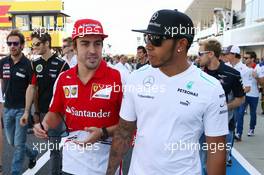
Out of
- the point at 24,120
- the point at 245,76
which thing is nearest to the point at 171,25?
the point at 24,120

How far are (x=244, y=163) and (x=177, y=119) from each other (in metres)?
4.78

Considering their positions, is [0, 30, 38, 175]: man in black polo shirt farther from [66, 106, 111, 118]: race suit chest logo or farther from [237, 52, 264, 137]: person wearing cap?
[237, 52, 264, 137]: person wearing cap

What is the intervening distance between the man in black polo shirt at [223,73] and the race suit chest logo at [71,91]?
252 centimetres

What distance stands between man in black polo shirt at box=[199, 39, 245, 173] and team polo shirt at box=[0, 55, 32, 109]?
2.47 m

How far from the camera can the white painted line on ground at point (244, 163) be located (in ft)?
19.8

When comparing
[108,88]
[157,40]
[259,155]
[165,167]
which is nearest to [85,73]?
[108,88]

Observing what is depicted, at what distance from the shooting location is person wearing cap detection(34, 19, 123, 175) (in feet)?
9.60

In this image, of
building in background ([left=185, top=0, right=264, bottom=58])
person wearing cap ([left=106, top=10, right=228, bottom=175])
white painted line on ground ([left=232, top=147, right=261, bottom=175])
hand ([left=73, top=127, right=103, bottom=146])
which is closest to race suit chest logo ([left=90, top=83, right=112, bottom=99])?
hand ([left=73, top=127, right=103, bottom=146])

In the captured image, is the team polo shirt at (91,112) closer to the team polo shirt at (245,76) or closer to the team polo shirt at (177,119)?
the team polo shirt at (177,119)

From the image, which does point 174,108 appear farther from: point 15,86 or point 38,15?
point 38,15

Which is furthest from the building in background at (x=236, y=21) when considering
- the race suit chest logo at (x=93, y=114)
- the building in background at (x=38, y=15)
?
the race suit chest logo at (x=93, y=114)

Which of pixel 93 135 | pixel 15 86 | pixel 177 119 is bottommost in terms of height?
pixel 93 135

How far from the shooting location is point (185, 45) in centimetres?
231

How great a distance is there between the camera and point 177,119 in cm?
216
